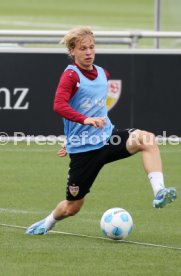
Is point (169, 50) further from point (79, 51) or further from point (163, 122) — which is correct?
point (79, 51)

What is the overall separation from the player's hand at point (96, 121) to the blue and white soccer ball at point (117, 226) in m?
1.04

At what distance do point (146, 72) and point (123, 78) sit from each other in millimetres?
389

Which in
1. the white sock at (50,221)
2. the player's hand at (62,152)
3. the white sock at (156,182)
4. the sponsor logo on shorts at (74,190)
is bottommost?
the white sock at (50,221)

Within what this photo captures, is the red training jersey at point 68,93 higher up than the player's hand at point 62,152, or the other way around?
the red training jersey at point 68,93

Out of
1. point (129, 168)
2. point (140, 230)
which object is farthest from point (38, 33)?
point (140, 230)

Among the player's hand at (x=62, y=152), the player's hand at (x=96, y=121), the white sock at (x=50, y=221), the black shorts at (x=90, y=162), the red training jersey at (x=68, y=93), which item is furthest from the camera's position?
the white sock at (x=50, y=221)

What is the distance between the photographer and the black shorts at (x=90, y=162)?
989 cm

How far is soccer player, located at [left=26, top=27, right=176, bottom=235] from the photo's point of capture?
9789mm

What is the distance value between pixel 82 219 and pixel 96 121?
2.12 m

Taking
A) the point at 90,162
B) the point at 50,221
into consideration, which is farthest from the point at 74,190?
the point at 50,221

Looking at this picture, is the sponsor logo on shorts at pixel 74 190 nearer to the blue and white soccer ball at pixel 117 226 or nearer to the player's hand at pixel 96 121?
the blue and white soccer ball at pixel 117 226

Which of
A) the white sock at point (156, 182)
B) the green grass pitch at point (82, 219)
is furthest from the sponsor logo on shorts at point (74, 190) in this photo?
the white sock at point (156, 182)

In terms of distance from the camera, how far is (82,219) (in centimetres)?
1119

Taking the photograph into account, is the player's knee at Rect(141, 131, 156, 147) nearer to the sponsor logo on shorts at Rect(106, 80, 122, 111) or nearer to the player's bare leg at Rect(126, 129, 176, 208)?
the player's bare leg at Rect(126, 129, 176, 208)
